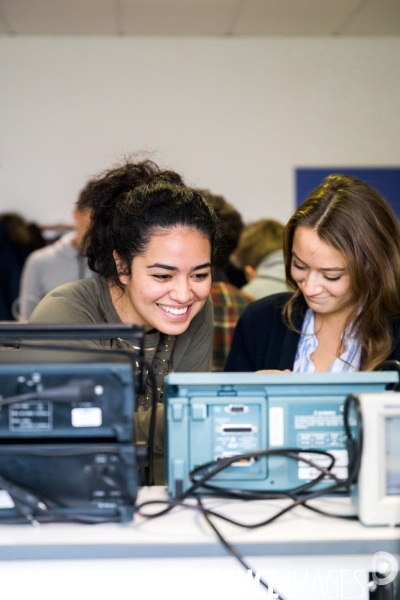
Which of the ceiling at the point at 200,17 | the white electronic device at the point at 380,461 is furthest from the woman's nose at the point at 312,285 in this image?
the ceiling at the point at 200,17

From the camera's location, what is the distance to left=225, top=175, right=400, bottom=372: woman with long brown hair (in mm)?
1522

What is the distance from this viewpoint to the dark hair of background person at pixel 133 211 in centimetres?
142

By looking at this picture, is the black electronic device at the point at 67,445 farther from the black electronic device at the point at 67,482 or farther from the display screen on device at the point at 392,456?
the display screen on device at the point at 392,456

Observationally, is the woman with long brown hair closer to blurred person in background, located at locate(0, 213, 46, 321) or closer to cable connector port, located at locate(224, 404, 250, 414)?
cable connector port, located at locate(224, 404, 250, 414)

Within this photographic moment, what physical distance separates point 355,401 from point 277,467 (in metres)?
0.15

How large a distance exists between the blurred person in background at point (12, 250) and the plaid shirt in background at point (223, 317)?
244 cm

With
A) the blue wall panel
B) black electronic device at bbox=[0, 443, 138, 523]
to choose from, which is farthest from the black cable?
the blue wall panel

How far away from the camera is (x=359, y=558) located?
0.83 metres

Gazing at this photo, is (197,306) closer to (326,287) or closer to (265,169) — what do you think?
(326,287)

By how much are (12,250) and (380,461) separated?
13.3 feet

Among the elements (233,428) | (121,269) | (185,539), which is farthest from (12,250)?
(185,539)

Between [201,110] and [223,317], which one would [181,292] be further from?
[201,110]

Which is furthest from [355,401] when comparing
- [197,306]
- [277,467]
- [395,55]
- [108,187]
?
[395,55]

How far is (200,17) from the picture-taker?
4.29 m
